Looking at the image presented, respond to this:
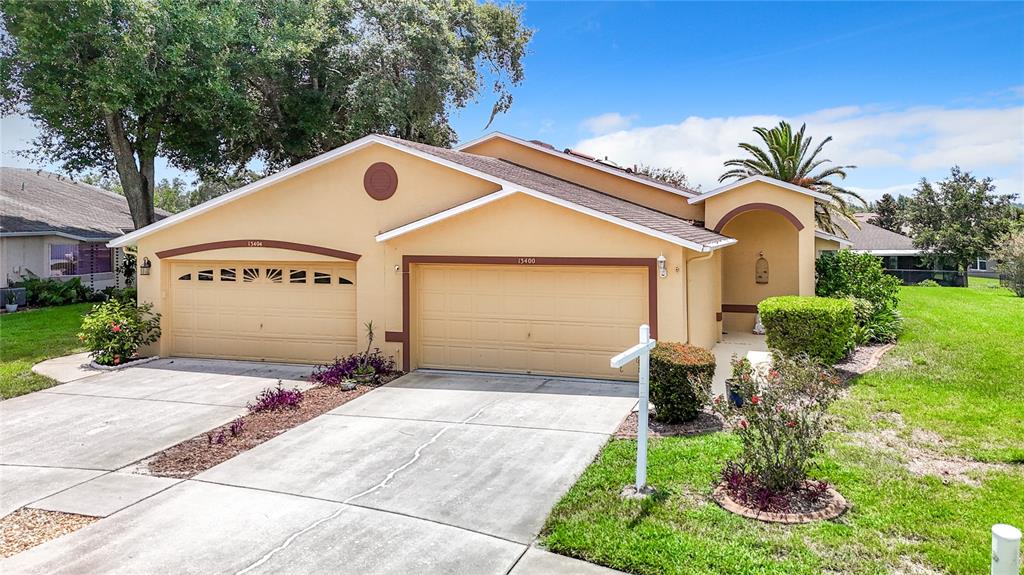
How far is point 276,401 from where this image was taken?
32.9ft

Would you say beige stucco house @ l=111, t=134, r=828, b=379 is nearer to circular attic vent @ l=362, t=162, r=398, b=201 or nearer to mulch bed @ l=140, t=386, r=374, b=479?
circular attic vent @ l=362, t=162, r=398, b=201

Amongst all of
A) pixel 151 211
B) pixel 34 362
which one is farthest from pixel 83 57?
pixel 34 362

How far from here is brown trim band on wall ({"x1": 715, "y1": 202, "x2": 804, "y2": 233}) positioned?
13.8 metres

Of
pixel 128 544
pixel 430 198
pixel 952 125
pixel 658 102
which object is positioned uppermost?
pixel 658 102

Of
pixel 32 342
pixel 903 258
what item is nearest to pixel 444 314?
pixel 32 342

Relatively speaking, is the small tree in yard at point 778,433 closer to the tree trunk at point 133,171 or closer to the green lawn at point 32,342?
the green lawn at point 32,342

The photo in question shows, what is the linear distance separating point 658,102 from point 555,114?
692cm

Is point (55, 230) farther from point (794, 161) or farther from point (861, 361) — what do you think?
point (794, 161)

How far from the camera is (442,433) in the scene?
864 cm

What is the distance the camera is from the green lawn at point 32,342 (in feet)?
39.2

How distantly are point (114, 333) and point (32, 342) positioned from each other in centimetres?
463

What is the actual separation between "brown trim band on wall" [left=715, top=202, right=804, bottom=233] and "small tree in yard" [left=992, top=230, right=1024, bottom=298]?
20.8 metres

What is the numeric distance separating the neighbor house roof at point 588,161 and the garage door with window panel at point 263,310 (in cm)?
767

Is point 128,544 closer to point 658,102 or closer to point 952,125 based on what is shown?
point 658,102
